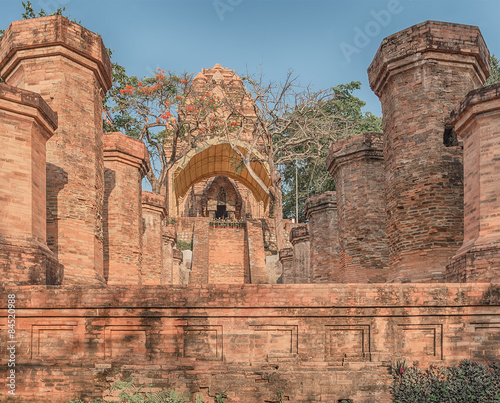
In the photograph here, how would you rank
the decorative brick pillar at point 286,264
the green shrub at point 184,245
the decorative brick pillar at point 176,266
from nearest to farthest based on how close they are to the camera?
1. the decorative brick pillar at point 286,264
2. the decorative brick pillar at point 176,266
3. the green shrub at point 184,245

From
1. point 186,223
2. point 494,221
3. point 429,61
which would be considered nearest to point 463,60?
point 429,61

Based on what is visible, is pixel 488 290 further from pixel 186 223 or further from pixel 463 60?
pixel 186 223

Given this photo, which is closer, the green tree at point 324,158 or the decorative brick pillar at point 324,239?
the decorative brick pillar at point 324,239

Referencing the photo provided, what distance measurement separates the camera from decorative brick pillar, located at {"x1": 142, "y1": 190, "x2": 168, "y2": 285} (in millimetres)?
17047

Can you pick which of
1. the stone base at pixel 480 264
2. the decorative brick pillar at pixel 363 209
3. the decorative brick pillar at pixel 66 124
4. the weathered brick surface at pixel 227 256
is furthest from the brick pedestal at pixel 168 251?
the stone base at pixel 480 264

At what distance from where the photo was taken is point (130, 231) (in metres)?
13.6

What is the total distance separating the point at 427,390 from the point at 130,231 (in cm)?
857

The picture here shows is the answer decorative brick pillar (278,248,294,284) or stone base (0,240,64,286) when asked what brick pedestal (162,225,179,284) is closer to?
decorative brick pillar (278,248,294,284)

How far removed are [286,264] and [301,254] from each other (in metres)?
2.12

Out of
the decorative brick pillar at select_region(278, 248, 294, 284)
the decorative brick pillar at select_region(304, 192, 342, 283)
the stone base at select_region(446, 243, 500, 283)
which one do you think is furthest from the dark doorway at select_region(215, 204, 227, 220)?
the stone base at select_region(446, 243, 500, 283)

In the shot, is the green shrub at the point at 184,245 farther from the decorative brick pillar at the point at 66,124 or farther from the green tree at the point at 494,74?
the decorative brick pillar at the point at 66,124

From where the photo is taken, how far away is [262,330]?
7312 mm

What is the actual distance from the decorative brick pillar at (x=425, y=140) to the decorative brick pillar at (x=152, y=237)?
8.35m

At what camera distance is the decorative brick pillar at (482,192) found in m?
7.98
